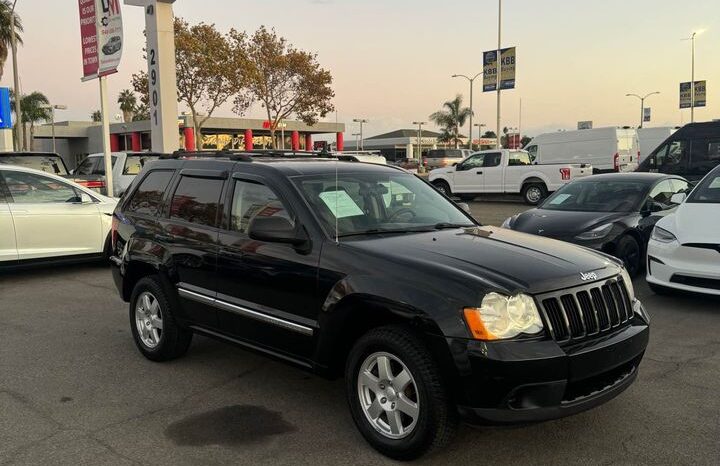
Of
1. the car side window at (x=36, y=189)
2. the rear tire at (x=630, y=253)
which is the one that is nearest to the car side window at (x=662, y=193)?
the rear tire at (x=630, y=253)

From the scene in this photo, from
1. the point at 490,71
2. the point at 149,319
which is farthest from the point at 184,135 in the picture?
the point at 149,319

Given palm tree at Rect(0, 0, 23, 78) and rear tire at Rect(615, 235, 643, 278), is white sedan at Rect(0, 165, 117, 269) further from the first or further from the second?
palm tree at Rect(0, 0, 23, 78)

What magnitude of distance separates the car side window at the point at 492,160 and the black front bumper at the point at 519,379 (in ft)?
58.5

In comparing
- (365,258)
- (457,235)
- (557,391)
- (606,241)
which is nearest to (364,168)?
(457,235)

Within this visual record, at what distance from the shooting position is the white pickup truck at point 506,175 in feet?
62.5

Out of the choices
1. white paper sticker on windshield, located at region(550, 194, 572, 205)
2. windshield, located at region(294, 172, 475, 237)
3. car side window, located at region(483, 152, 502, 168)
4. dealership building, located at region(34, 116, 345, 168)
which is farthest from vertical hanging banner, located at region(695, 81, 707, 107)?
windshield, located at region(294, 172, 475, 237)

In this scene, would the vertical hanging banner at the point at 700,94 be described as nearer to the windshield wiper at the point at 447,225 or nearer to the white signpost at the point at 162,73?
the white signpost at the point at 162,73

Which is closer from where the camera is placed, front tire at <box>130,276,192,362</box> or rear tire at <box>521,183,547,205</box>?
front tire at <box>130,276,192,362</box>

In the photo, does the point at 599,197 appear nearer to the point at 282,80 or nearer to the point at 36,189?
the point at 36,189

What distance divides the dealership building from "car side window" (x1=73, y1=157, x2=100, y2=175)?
1376 inches

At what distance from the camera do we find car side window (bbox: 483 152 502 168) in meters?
20.5

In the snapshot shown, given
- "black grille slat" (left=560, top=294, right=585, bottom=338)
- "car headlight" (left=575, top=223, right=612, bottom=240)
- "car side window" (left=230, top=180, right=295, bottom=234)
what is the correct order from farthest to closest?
"car headlight" (left=575, top=223, right=612, bottom=240)
"car side window" (left=230, top=180, right=295, bottom=234)
"black grille slat" (left=560, top=294, right=585, bottom=338)

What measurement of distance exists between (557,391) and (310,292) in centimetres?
156

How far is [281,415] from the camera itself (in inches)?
161
